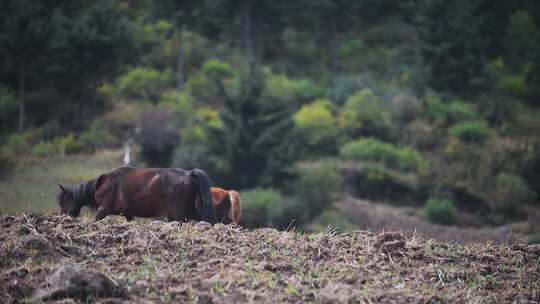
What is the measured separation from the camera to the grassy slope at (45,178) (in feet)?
65.6

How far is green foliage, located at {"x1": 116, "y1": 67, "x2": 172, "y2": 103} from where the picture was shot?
54031 millimetres

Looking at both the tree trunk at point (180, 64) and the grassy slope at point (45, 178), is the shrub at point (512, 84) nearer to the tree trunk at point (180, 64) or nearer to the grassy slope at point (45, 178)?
the tree trunk at point (180, 64)

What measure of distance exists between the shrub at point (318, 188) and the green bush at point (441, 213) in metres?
4.58

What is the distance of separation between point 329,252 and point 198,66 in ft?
171

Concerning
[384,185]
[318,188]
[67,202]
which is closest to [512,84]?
[384,185]

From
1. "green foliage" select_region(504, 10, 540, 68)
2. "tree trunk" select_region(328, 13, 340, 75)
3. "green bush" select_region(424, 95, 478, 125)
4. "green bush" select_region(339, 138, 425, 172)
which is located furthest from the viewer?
"tree trunk" select_region(328, 13, 340, 75)

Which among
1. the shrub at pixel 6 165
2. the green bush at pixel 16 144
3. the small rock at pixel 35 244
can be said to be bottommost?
the green bush at pixel 16 144

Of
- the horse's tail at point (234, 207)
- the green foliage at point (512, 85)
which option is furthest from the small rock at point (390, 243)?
the green foliage at point (512, 85)

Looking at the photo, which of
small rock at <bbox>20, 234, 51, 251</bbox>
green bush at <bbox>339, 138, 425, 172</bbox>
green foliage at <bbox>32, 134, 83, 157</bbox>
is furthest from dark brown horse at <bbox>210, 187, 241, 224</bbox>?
green bush at <bbox>339, 138, 425, 172</bbox>

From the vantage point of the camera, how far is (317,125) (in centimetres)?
5119

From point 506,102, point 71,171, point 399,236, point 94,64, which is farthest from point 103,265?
point 506,102

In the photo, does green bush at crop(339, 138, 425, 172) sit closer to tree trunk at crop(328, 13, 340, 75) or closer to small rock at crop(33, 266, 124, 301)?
tree trunk at crop(328, 13, 340, 75)

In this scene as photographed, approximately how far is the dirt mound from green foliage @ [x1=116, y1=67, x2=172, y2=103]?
142ft

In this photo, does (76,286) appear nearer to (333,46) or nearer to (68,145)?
(68,145)
